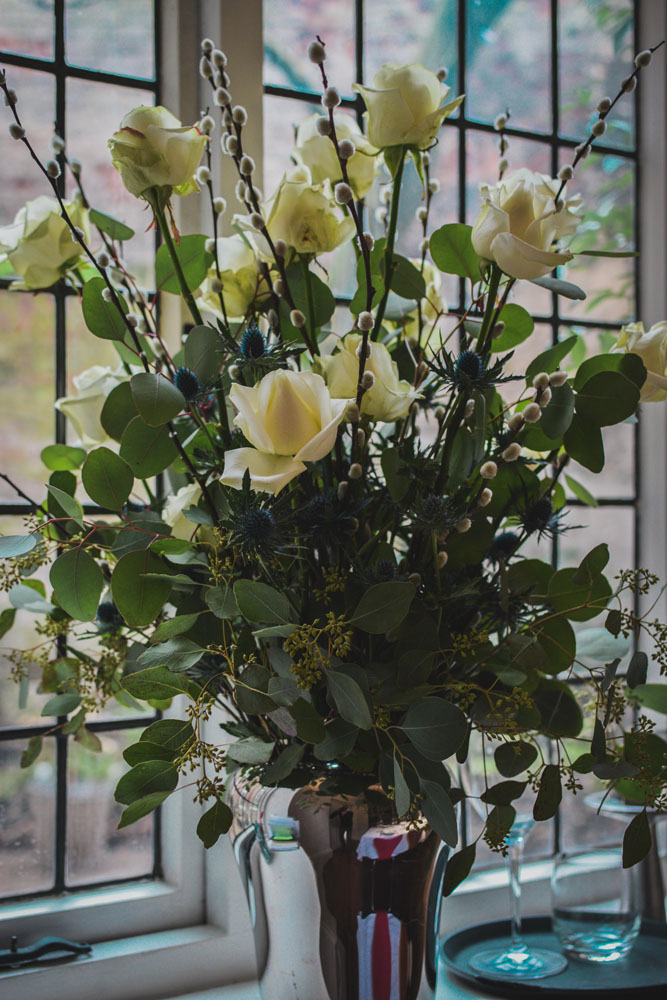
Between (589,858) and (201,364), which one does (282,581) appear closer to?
(201,364)

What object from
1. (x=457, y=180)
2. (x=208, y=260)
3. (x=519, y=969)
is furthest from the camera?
(x=457, y=180)

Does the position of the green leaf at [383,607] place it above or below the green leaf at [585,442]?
below

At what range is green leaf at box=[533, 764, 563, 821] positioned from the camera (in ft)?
2.72

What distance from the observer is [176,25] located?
4.06ft

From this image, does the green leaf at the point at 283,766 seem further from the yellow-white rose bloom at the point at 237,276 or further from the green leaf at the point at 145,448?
the yellow-white rose bloom at the point at 237,276

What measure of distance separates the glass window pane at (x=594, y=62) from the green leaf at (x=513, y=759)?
1.11 m

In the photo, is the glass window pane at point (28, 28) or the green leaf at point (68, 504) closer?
the green leaf at point (68, 504)

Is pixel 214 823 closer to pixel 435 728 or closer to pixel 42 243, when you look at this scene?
pixel 435 728

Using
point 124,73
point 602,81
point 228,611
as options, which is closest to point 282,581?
point 228,611

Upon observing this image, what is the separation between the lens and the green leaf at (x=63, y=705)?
980mm

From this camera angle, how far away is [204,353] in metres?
0.84

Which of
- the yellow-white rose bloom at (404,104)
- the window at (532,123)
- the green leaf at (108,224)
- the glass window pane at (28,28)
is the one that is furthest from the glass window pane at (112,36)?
the yellow-white rose bloom at (404,104)

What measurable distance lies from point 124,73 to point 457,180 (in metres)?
0.52

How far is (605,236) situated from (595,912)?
3.48ft
